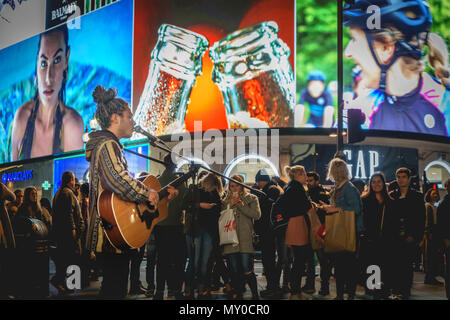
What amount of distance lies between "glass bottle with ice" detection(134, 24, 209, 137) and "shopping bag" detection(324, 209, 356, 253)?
14.9 meters

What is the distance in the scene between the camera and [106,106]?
4.36 meters

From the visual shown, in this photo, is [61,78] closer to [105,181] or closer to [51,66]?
[51,66]

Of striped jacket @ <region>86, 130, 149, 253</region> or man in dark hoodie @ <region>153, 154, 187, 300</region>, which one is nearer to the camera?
striped jacket @ <region>86, 130, 149, 253</region>

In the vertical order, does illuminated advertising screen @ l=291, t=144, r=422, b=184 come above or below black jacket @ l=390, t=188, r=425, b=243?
above

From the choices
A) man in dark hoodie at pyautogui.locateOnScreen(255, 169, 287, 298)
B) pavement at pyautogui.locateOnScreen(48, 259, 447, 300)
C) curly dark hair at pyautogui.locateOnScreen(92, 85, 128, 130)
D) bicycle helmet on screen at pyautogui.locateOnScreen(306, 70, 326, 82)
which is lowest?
pavement at pyautogui.locateOnScreen(48, 259, 447, 300)

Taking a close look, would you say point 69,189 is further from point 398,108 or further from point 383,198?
point 398,108

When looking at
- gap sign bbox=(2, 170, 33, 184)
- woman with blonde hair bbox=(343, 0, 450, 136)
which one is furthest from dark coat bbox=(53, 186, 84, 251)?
gap sign bbox=(2, 170, 33, 184)

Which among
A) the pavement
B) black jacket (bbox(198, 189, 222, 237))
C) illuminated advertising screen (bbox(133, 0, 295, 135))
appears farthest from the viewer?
illuminated advertising screen (bbox(133, 0, 295, 135))

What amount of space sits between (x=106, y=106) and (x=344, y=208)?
3775 mm

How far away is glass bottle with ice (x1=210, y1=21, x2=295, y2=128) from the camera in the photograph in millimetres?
19484

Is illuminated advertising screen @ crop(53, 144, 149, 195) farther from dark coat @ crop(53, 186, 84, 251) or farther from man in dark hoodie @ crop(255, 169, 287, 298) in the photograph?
man in dark hoodie @ crop(255, 169, 287, 298)

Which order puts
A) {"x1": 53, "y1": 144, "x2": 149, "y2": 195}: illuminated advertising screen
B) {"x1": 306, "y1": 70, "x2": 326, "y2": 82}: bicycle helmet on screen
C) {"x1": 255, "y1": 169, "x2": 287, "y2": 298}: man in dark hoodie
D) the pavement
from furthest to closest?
{"x1": 53, "y1": 144, "x2": 149, "y2": 195}: illuminated advertising screen < {"x1": 306, "y1": 70, "x2": 326, "y2": 82}: bicycle helmet on screen < {"x1": 255, "y1": 169, "x2": 287, "y2": 298}: man in dark hoodie < the pavement

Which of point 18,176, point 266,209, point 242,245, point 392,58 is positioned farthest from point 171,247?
point 18,176
